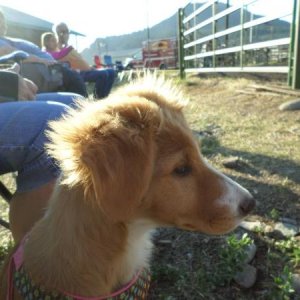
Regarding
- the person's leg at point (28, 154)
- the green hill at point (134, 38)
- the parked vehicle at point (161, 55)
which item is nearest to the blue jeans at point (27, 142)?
the person's leg at point (28, 154)

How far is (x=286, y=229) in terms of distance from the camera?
2.74 m

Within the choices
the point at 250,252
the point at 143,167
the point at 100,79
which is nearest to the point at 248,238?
the point at 250,252

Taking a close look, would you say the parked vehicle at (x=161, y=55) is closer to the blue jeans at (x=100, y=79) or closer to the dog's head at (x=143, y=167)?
the blue jeans at (x=100, y=79)

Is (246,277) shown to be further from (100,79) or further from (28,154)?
(100,79)

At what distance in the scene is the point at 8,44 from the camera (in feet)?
12.8

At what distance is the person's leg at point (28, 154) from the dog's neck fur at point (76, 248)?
0.42 meters

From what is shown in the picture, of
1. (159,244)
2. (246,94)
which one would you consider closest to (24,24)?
(246,94)

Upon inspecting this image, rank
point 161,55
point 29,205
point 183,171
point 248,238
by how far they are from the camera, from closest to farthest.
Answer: point 183,171 < point 29,205 < point 248,238 < point 161,55

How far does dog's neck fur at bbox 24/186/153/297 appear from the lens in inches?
67.2

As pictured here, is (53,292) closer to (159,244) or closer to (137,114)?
(137,114)

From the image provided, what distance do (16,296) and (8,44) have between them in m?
2.82

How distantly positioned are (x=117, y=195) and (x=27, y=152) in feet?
2.70

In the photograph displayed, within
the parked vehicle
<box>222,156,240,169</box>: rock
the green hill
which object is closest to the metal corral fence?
<box>222,156,240,169</box>: rock

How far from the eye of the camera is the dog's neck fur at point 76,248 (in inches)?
67.2
